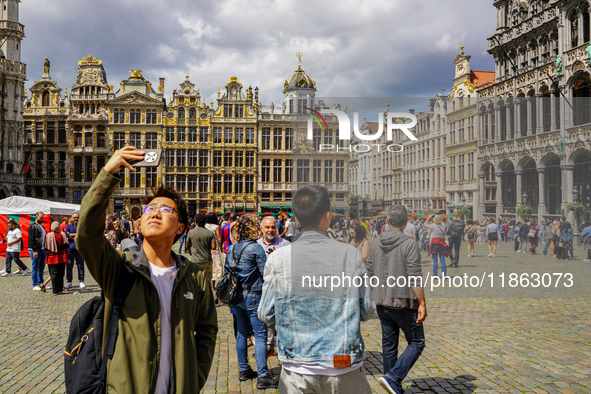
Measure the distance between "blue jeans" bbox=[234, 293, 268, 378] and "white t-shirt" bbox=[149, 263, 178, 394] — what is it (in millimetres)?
2370

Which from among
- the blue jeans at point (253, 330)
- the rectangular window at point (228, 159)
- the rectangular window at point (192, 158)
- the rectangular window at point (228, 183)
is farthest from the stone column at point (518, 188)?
the rectangular window at point (192, 158)

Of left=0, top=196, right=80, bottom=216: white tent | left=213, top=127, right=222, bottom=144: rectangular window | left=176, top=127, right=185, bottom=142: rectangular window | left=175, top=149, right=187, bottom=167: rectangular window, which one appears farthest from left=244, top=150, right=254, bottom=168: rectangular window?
left=0, top=196, right=80, bottom=216: white tent


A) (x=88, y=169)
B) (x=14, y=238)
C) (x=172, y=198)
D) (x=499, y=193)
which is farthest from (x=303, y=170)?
(x=88, y=169)

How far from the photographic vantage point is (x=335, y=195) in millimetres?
3924

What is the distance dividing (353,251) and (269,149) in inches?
1659

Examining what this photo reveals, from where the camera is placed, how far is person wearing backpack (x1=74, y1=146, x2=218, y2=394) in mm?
2135

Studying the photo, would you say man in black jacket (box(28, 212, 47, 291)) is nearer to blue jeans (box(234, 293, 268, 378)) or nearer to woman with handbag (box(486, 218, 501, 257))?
blue jeans (box(234, 293, 268, 378))

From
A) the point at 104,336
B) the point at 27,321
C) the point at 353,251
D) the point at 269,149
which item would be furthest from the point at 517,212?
the point at 269,149

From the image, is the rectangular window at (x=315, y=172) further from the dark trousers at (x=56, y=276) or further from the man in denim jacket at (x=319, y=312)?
the dark trousers at (x=56, y=276)

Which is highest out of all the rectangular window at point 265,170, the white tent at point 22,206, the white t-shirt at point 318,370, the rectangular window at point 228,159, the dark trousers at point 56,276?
the rectangular window at point 228,159

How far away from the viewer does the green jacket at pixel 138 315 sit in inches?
83.5

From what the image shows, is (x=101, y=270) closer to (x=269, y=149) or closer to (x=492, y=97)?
(x=492, y=97)

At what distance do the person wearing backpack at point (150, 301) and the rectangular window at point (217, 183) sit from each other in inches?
1675

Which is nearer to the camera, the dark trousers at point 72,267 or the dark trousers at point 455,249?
the dark trousers at point 455,249
